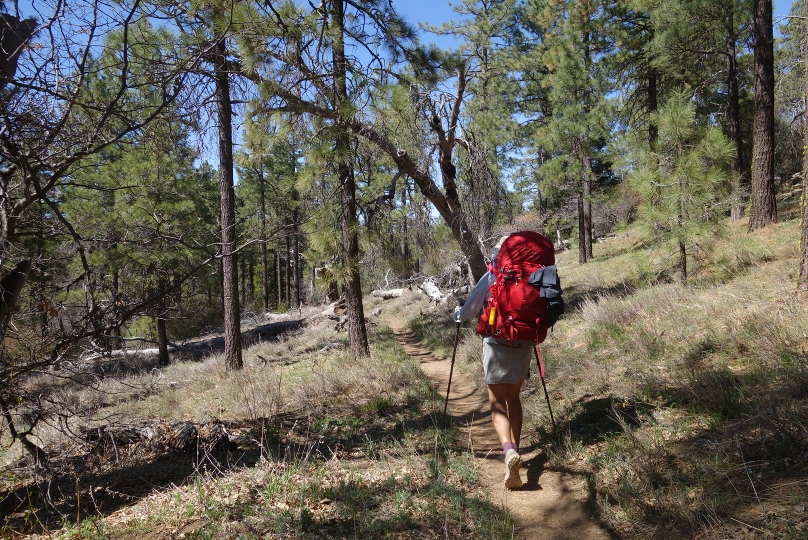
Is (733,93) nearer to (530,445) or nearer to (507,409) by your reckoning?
(530,445)

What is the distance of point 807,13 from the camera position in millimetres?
5277

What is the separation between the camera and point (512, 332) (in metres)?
3.68

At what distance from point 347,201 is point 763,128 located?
32.0ft

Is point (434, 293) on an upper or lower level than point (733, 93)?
lower

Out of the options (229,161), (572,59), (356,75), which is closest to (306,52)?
(356,75)

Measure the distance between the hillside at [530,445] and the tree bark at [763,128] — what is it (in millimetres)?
4619

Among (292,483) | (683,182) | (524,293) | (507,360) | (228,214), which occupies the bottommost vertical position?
(292,483)

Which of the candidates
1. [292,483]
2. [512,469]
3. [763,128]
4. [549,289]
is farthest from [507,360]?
[763,128]

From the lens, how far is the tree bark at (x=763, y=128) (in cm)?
1019

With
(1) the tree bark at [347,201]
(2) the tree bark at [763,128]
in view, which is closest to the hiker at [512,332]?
(1) the tree bark at [347,201]

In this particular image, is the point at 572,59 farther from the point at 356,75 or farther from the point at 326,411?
the point at 326,411

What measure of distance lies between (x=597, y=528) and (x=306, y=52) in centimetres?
650

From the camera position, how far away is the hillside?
281cm

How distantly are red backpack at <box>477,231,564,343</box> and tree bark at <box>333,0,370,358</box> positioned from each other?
3.81 m
